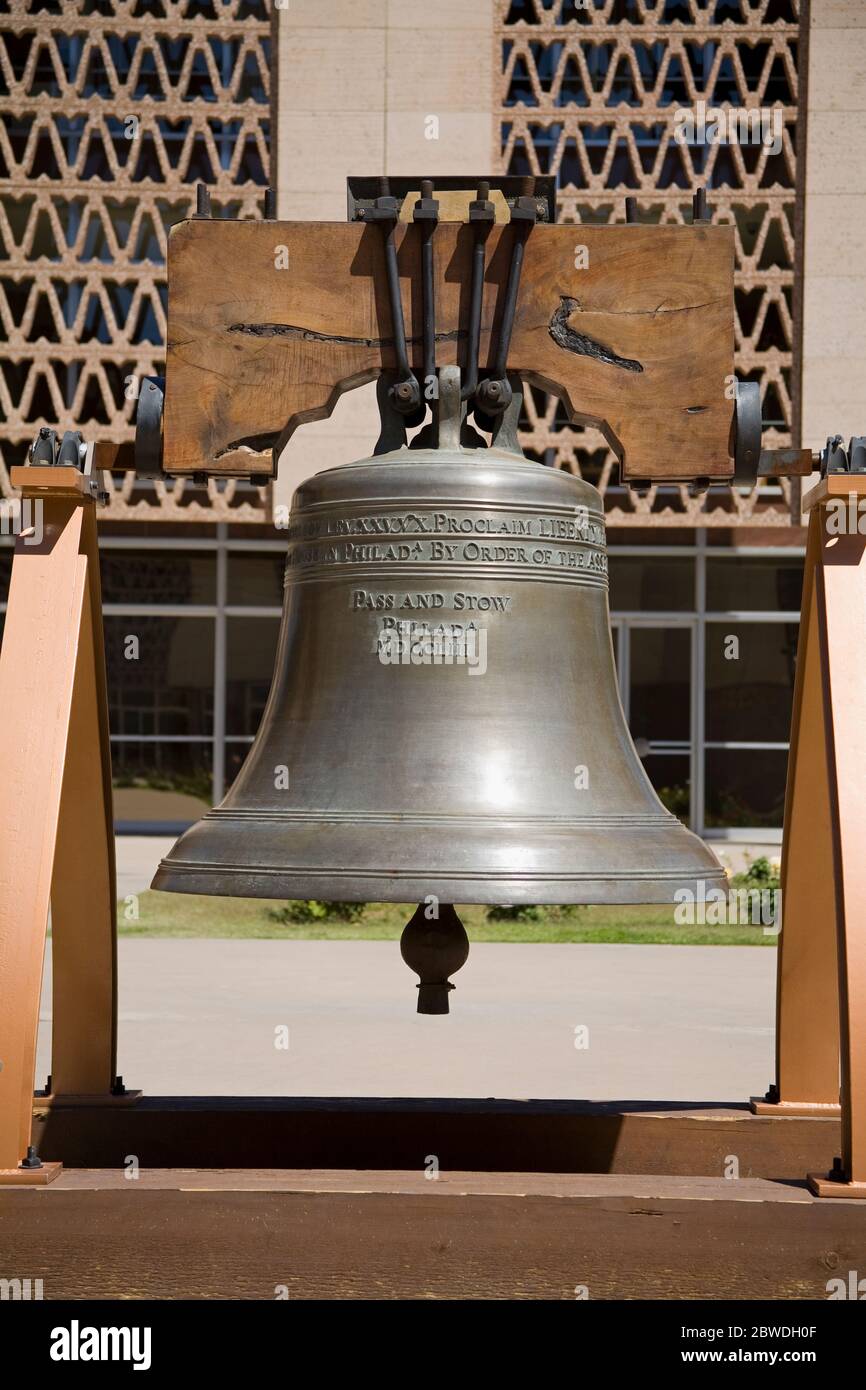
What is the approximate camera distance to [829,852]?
4.59m

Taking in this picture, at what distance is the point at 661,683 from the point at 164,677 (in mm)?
6194

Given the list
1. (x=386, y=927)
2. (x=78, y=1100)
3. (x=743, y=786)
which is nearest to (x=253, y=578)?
(x=743, y=786)

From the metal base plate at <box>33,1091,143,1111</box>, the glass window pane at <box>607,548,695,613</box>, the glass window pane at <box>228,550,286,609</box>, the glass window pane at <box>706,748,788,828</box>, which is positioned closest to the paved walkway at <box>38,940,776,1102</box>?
the metal base plate at <box>33,1091,143,1111</box>

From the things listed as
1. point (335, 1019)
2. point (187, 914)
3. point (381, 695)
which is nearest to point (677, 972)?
point (335, 1019)

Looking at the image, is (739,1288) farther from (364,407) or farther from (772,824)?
(772,824)

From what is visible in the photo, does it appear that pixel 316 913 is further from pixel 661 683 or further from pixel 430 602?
pixel 430 602

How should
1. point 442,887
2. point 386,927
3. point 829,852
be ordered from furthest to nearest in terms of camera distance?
point 386,927, point 829,852, point 442,887

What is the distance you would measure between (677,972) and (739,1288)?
9.58 meters

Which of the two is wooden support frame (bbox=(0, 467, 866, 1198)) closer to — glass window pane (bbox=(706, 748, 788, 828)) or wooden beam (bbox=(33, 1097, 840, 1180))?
wooden beam (bbox=(33, 1097, 840, 1180))

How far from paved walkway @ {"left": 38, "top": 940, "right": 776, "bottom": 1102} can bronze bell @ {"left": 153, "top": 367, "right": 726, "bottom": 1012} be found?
3.97 meters

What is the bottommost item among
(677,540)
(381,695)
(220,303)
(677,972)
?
(677,972)

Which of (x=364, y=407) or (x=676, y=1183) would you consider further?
(x=364, y=407)

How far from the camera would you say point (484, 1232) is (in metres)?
3.30

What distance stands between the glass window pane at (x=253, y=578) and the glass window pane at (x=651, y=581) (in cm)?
421
